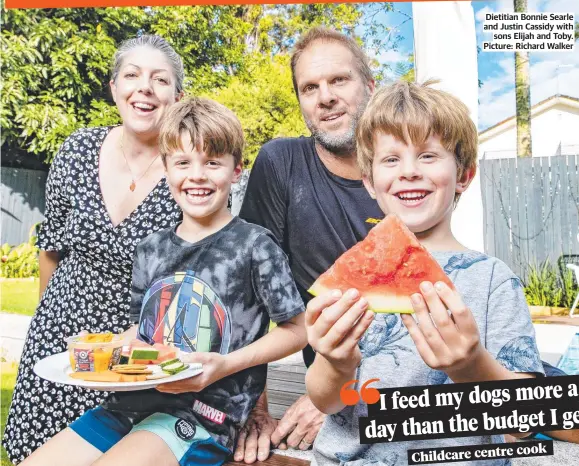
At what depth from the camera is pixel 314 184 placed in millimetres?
2066

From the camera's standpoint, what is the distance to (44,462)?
1.85 meters

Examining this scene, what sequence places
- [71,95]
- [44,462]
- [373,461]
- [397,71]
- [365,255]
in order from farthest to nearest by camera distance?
[71,95]
[397,71]
[44,462]
[373,461]
[365,255]

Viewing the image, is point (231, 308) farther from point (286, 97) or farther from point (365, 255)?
point (286, 97)

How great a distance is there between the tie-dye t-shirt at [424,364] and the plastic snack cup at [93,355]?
25.7 inches

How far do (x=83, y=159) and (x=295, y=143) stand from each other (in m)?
0.76

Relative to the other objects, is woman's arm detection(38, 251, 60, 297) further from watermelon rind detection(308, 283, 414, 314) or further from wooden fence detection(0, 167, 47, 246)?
watermelon rind detection(308, 283, 414, 314)

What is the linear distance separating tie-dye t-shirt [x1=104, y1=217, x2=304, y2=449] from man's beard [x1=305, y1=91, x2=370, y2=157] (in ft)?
1.18

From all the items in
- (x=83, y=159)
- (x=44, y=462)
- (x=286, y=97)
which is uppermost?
(x=286, y=97)

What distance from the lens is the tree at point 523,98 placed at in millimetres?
2080

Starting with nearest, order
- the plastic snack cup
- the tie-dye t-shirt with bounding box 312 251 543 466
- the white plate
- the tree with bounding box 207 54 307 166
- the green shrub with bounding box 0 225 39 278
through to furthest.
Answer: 1. the tie-dye t-shirt with bounding box 312 251 543 466
2. the white plate
3. the plastic snack cup
4. the tree with bounding box 207 54 307 166
5. the green shrub with bounding box 0 225 39 278

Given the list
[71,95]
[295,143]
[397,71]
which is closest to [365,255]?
[295,143]

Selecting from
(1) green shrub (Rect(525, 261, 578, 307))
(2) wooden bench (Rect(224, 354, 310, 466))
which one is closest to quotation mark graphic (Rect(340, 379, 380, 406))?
(2) wooden bench (Rect(224, 354, 310, 466))

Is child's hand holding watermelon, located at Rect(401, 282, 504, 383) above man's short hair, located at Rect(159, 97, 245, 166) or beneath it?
beneath

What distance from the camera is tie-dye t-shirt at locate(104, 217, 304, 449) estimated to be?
187cm
